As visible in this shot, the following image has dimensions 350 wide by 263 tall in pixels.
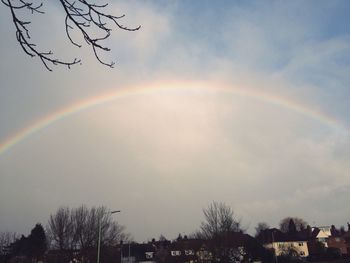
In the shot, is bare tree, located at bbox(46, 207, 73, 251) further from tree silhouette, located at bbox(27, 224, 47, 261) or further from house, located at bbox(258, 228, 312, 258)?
house, located at bbox(258, 228, 312, 258)

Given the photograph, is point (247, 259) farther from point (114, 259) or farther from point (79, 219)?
point (79, 219)

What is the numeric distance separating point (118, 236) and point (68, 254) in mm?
9261

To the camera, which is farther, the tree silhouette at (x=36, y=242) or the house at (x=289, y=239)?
the house at (x=289, y=239)

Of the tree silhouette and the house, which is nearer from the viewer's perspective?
the tree silhouette

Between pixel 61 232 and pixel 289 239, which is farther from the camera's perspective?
pixel 289 239

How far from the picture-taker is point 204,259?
51.9 m

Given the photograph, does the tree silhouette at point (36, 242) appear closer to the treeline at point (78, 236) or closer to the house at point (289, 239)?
the treeline at point (78, 236)

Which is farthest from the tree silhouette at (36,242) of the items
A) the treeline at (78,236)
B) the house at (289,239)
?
the house at (289,239)

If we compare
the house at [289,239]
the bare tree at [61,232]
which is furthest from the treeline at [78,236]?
the house at [289,239]

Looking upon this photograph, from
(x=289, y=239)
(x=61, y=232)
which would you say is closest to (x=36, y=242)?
(x=61, y=232)

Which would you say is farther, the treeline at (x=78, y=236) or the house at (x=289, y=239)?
the house at (x=289, y=239)

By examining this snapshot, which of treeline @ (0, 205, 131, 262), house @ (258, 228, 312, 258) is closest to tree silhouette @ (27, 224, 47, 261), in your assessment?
treeline @ (0, 205, 131, 262)

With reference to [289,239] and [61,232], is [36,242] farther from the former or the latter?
[289,239]

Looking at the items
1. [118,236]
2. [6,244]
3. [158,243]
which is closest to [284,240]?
[158,243]
